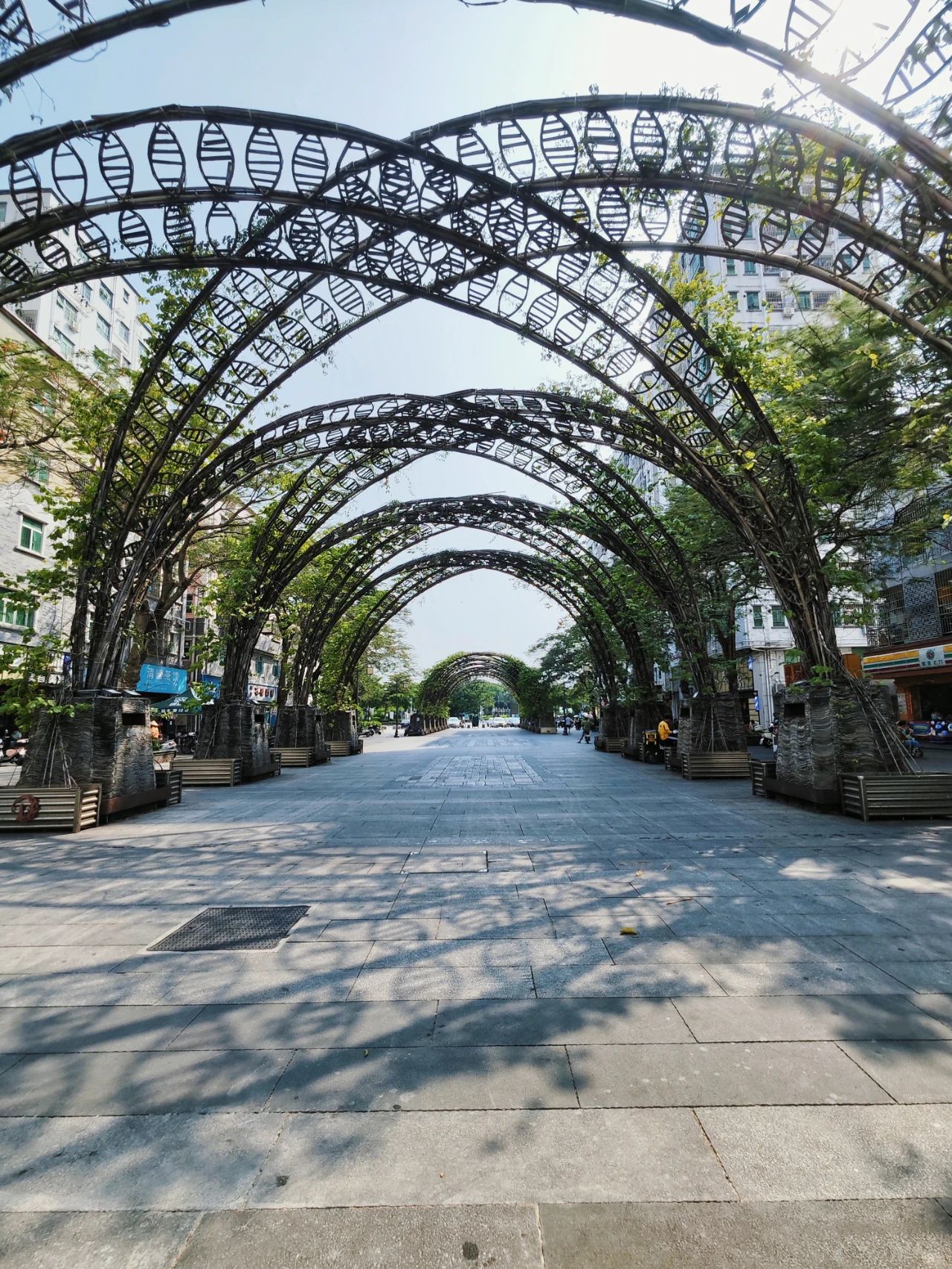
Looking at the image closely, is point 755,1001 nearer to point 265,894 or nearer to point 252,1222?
point 252,1222

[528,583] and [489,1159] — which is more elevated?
[528,583]

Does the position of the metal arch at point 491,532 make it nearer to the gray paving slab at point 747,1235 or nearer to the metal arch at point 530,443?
the metal arch at point 530,443

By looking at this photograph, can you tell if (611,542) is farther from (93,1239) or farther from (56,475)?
(56,475)

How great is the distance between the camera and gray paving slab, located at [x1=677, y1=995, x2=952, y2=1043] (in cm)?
355

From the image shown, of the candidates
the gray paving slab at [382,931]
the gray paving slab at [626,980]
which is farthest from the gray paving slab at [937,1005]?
the gray paving slab at [382,931]

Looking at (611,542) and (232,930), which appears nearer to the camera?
(232,930)

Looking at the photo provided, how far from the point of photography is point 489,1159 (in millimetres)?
2611

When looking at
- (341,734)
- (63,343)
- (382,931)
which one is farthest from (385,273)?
(63,343)

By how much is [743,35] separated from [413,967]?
25.5ft

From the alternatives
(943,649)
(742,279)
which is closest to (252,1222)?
(943,649)

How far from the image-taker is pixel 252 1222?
2.29 metres

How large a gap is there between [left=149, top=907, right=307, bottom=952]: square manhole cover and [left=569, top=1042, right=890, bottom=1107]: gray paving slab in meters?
2.85

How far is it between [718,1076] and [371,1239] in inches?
71.6

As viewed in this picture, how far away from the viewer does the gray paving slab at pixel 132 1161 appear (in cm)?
243
